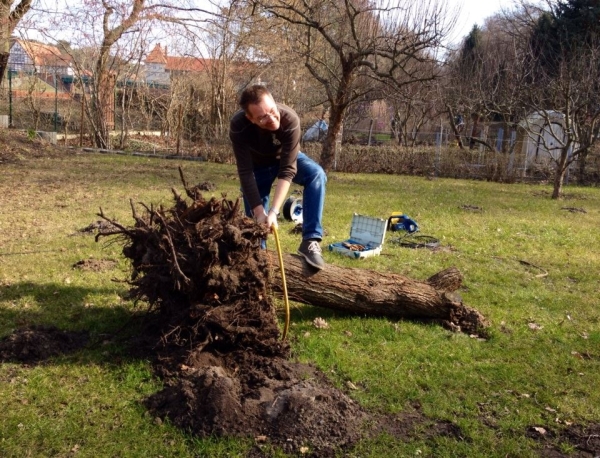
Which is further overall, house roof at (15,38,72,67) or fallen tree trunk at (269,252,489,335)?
house roof at (15,38,72,67)

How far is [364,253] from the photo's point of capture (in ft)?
22.7

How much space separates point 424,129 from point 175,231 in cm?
3169

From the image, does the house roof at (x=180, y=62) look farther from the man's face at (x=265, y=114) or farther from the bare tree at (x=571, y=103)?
the man's face at (x=265, y=114)

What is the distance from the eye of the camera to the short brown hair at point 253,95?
405 cm

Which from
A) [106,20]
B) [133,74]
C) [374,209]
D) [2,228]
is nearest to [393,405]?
[2,228]

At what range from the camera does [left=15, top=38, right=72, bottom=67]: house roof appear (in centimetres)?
1766

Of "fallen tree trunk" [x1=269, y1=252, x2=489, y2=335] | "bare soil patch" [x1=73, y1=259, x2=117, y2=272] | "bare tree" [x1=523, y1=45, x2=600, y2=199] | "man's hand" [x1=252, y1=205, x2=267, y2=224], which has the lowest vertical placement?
"bare soil patch" [x1=73, y1=259, x2=117, y2=272]

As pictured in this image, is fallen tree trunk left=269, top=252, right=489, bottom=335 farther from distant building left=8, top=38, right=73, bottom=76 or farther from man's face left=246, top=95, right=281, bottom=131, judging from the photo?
distant building left=8, top=38, right=73, bottom=76

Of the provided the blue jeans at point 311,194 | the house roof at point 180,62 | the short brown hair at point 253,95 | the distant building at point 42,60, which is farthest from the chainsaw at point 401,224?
the house roof at point 180,62

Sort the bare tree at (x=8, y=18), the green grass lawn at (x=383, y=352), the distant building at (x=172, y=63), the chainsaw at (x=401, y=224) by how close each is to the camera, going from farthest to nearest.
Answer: the distant building at (x=172, y=63)
the bare tree at (x=8, y=18)
the chainsaw at (x=401, y=224)
the green grass lawn at (x=383, y=352)

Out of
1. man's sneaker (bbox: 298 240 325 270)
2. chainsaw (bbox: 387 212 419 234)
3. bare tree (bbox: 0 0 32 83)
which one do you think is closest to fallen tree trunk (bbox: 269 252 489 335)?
man's sneaker (bbox: 298 240 325 270)

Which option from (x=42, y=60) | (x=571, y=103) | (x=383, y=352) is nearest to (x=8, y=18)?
(x=42, y=60)

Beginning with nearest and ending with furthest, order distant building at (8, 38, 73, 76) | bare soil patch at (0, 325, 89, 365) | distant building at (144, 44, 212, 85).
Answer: bare soil patch at (0, 325, 89, 365) < distant building at (8, 38, 73, 76) < distant building at (144, 44, 212, 85)

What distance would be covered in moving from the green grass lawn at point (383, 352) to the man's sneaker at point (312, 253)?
1.74 ft
